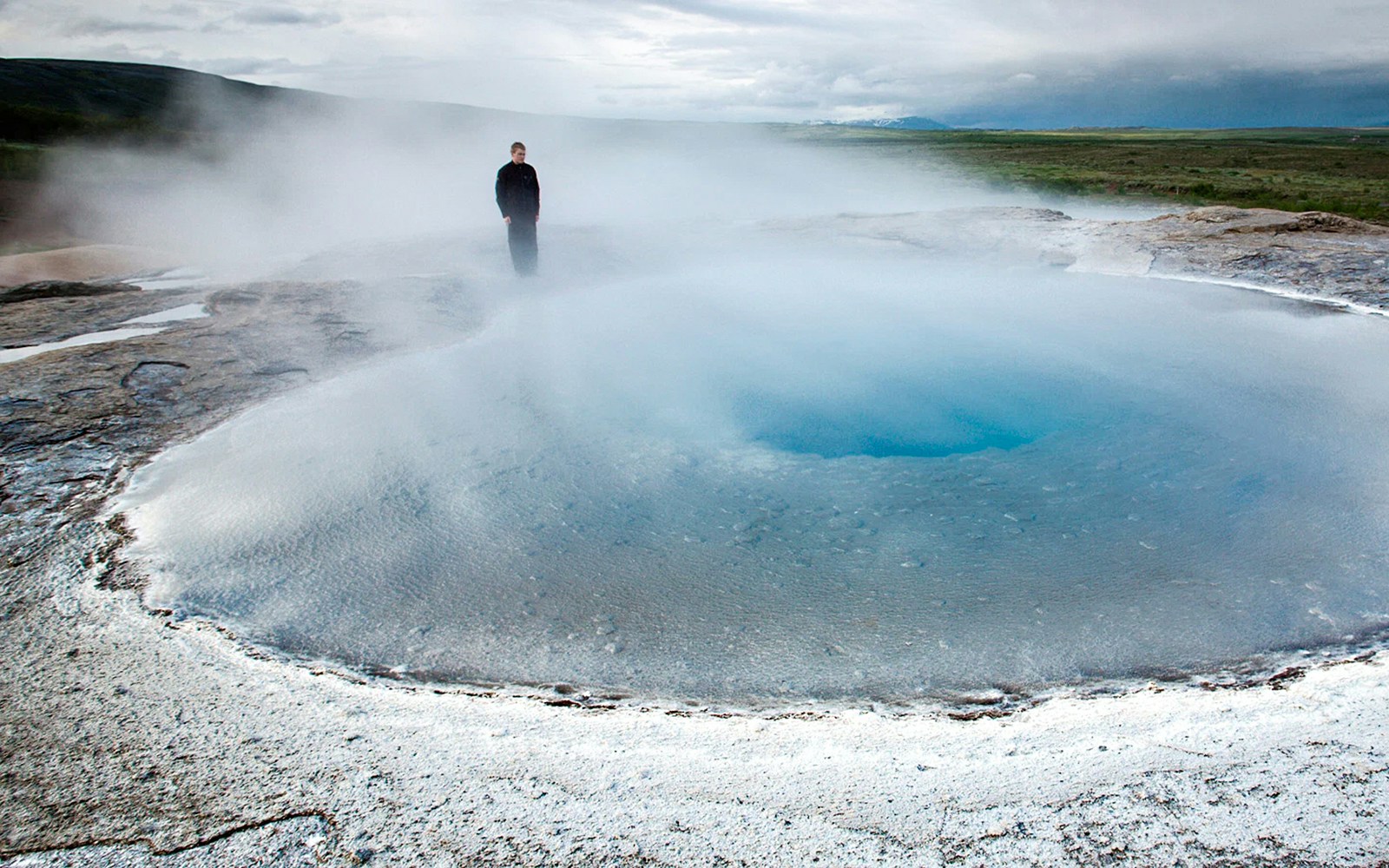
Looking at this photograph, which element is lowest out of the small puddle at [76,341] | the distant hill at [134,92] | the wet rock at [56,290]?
the small puddle at [76,341]

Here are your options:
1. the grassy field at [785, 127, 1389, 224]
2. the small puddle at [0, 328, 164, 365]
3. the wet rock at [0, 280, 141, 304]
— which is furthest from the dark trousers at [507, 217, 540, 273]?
the grassy field at [785, 127, 1389, 224]

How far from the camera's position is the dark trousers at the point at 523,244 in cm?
657

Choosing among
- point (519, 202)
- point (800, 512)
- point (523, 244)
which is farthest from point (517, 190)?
point (800, 512)

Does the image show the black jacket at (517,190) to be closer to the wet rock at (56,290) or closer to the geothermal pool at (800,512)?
the geothermal pool at (800,512)

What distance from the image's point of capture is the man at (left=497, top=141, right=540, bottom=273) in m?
6.36

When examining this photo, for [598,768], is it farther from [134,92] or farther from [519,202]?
[134,92]

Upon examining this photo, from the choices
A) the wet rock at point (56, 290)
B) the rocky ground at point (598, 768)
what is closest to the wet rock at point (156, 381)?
the rocky ground at point (598, 768)

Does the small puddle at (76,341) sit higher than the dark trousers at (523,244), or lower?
lower

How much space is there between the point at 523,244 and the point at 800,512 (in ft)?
14.9

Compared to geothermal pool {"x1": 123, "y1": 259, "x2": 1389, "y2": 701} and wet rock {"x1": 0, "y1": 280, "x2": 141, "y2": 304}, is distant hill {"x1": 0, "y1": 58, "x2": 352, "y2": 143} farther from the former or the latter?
geothermal pool {"x1": 123, "y1": 259, "x2": 1389, "y2": 701}

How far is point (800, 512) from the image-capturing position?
2.92m

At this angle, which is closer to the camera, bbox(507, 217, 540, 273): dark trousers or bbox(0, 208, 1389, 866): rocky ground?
bbox(0, 208, 1389, 866): rocky ground

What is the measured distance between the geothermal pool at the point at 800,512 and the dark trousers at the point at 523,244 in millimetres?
1798

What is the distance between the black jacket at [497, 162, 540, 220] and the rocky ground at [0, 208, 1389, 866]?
4.47 metres
